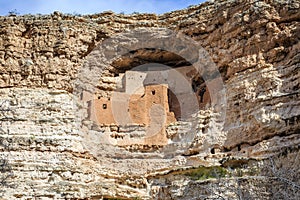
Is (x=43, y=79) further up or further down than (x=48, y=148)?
further up

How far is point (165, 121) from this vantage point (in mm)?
18688

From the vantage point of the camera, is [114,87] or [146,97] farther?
[114,87]

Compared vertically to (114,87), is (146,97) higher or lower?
lower

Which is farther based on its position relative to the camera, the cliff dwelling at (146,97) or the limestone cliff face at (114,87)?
the cliff dwelling at (146,97)

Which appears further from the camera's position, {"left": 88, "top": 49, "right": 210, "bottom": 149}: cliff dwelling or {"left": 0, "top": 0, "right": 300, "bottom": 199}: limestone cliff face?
{"left": 88, "top": 49, "right": 210, "bottom": 149}: cliff dwelling

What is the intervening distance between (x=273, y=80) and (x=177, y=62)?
5.39 metres

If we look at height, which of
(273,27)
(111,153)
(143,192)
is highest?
(273,27)

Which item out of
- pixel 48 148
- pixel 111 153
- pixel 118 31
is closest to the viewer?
pixel 48 148

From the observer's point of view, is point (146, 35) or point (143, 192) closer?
point (143, 192)

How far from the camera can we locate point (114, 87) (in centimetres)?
1992

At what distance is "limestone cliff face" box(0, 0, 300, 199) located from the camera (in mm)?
15531

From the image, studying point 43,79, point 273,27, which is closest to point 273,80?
point 273,27

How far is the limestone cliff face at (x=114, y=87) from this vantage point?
51.0 feet

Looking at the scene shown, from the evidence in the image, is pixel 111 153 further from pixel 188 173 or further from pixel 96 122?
pixel 188 173
